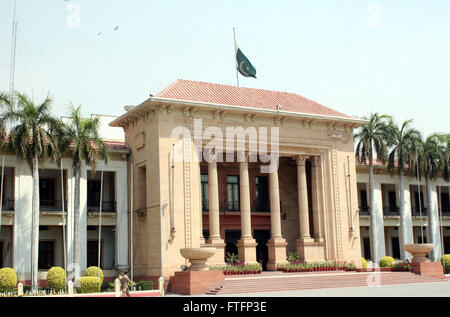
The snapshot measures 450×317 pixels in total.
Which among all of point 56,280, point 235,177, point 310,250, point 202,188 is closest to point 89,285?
point 56,280

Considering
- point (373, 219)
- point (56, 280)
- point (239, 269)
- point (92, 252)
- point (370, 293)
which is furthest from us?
point (373, 219)

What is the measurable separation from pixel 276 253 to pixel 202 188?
22.5 ft

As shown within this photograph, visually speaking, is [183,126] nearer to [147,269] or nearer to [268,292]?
[147,269]

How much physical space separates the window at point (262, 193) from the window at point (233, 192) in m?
1.75

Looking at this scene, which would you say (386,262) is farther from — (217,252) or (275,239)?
(217,252)

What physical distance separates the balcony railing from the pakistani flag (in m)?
17.3

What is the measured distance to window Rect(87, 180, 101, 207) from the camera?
36812mm

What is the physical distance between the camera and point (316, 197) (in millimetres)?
37875

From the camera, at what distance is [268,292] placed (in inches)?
1089

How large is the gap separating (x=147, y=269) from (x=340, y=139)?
614 inches

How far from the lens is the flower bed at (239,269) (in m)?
31.9

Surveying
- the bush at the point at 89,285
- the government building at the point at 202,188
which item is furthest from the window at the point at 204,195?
the bush at the point at 89,285
